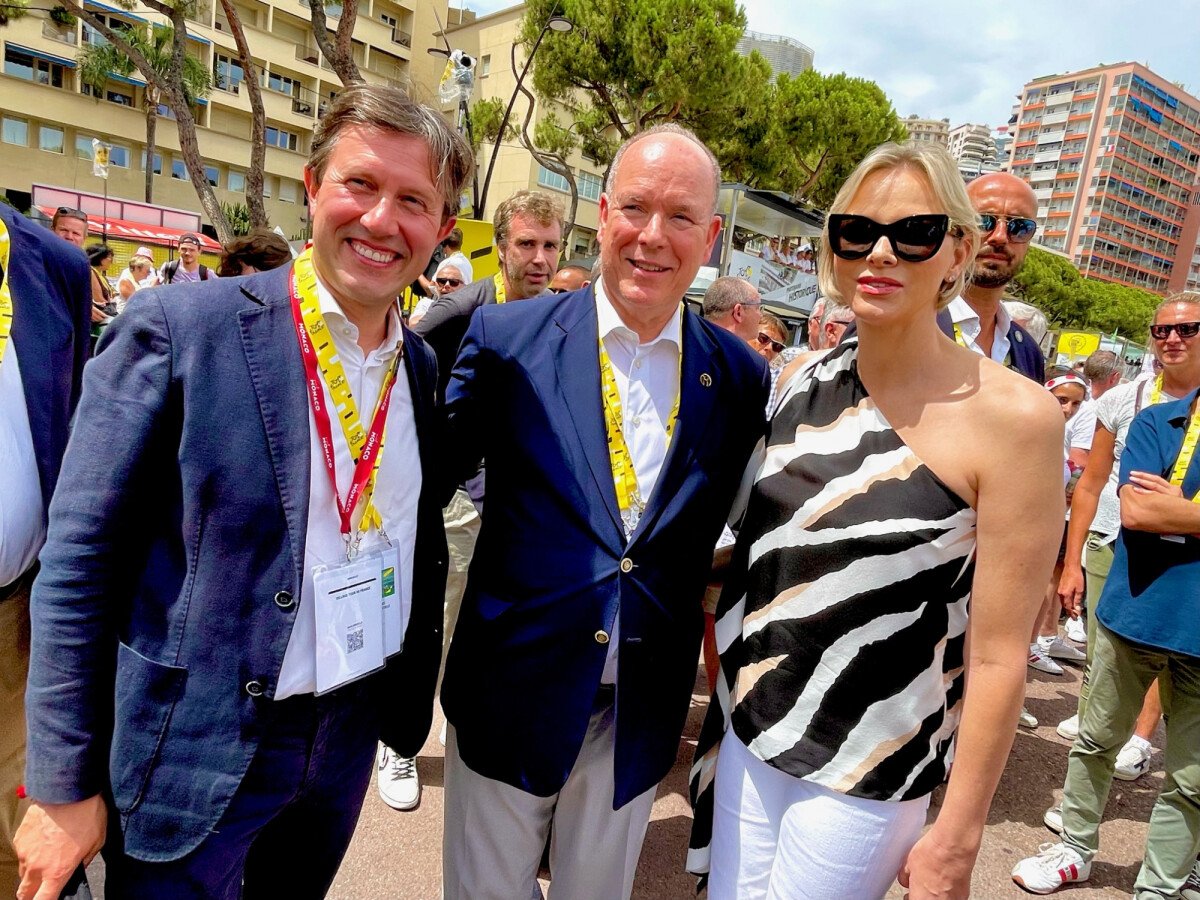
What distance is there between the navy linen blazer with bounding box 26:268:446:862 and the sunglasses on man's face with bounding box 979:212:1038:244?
8.10ft

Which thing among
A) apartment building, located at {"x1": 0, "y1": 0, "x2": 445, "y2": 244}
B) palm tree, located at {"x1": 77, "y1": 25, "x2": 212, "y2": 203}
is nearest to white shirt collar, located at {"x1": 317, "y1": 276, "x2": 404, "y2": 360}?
apartment building, located at {"x1": 0, "y1": 0, "x2": 445, "y2": 244}

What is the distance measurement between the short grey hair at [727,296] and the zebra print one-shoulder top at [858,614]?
320 centimetres

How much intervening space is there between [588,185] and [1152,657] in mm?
44955

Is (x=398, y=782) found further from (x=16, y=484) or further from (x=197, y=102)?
(x=197, y=102)

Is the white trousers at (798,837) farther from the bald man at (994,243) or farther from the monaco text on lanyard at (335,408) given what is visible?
the bald man at (994,243)

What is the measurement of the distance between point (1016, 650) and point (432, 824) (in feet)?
8.40

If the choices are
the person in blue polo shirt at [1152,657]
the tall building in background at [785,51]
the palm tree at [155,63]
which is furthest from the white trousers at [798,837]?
the tall building in background at [785,51]

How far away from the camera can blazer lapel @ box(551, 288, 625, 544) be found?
70.4 inches

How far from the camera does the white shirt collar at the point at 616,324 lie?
1941 mm

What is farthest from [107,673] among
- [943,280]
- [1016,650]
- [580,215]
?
[580,215]

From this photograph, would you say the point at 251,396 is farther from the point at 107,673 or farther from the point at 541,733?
the point at 541,733

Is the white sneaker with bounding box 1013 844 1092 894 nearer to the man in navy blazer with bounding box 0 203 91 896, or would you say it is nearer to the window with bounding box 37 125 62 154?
the man in navy blazer with bounding box 0 203 91 896

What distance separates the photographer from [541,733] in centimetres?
183

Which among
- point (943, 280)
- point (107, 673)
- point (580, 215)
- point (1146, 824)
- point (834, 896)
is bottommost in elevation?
point (1146, 824)
